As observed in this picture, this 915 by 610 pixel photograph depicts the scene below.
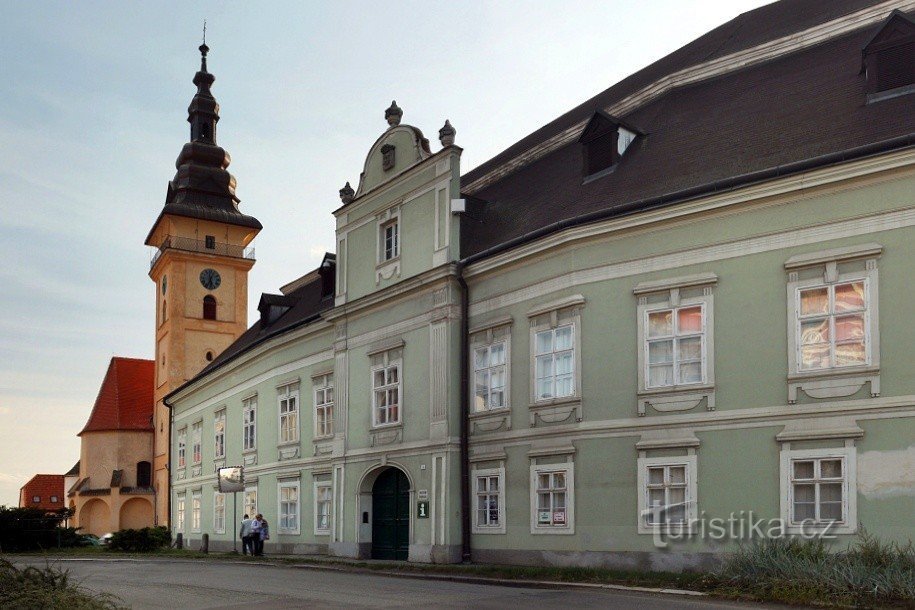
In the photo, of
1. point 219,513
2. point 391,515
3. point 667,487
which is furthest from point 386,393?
point 219,513

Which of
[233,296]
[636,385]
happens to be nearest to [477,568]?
[636,385]

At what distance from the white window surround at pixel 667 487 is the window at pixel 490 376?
4.33m

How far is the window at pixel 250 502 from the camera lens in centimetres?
3531

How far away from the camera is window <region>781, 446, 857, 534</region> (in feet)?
54.1

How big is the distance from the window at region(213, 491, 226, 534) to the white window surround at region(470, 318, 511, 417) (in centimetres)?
1806

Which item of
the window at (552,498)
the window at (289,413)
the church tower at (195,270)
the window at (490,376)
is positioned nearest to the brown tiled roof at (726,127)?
the window at (490,376)

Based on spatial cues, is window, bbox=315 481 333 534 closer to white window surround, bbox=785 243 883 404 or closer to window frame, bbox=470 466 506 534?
window frame, bbox=470 466 506 534

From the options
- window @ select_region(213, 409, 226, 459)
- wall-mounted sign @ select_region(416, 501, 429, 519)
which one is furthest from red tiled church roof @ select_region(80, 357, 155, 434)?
wall-mounted sign @ select_region(416, 501, 429, 519)

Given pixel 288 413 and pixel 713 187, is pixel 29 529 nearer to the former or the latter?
pixel 288 413

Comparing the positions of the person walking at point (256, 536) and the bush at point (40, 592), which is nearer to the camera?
the bush at point (40, 592)

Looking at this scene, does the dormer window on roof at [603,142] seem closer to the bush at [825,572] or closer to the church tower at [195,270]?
the bush at [825,572]

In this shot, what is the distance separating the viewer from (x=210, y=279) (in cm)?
5934

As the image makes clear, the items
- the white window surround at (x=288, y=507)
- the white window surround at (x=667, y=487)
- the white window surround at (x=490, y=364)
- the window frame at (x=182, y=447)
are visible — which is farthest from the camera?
the window frame at (x=182, y=447)

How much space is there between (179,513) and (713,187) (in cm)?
3413
